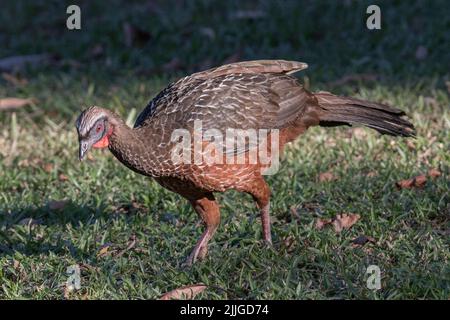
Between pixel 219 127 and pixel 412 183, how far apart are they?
69.9 inches

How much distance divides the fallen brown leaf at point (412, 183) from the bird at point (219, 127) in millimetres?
614

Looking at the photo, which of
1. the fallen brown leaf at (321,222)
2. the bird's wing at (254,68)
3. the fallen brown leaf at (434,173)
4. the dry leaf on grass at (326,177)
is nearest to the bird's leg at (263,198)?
the fallen brown leaf at (321,222)

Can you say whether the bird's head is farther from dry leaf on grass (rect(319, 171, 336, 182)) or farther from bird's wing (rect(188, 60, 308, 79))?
dry leaf on grass (rect(319, 171, 336, 182))

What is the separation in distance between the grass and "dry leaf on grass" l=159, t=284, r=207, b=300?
0.22 feet

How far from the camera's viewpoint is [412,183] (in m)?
6.70

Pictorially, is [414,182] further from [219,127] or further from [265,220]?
[219,127]

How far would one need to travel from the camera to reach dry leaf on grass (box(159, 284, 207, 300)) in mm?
5234

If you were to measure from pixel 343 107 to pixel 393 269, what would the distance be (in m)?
1.34

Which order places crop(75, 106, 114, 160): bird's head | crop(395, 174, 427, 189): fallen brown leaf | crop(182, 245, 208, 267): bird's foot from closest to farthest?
crop(75, 106, 114, 160): bird's head, crop(182, 245, 208, 267): bird's foot, crop(395, 174, 427, 189): fallen brown leaf

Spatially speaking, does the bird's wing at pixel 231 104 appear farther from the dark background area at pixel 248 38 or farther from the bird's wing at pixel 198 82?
the dark background area at pixel 248 38

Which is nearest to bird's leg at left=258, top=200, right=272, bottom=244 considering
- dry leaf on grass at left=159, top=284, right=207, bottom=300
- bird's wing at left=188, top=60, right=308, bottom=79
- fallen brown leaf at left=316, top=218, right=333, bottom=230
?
fallen brown leaf at left=316, top=218, right=333, bottom=230

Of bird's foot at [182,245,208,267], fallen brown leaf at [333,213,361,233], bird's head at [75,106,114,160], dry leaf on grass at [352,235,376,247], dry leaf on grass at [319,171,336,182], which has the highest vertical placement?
bird's head at [75,106,114,160]

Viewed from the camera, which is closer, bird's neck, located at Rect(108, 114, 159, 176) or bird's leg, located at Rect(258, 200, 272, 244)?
bird's neck, located at Rect(108, 114, 159, 176)
